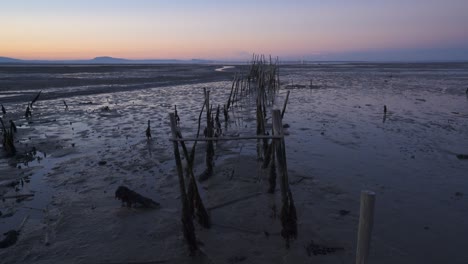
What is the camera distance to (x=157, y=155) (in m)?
9.12

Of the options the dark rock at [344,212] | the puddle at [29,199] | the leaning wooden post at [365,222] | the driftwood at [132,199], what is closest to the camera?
the leaning wooden post at [365,222]

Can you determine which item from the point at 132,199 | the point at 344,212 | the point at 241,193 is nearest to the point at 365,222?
the point at 344,212

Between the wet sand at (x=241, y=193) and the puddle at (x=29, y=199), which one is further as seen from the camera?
the puddle at (x=29, y=199)

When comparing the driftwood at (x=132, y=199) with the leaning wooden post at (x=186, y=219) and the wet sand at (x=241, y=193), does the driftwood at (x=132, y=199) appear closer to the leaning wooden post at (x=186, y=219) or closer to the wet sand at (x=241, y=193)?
the wet sand at (x=241, y=193)

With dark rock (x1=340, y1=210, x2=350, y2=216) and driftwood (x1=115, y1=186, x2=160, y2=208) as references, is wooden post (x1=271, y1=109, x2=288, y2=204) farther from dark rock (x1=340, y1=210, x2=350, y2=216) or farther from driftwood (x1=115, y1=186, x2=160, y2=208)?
driftwood (x1=115, y1=186, x2=160, y2=208)

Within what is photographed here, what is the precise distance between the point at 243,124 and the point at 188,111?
4006mm

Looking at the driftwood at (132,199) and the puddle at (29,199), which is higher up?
the driftwood at (132,199)

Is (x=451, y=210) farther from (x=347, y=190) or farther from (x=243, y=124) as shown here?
(x=243, y=124)

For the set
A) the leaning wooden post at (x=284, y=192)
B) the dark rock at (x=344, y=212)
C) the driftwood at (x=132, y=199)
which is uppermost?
the leaning wooden post at (x=284, y=192)

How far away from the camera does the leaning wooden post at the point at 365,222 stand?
9.56 feet

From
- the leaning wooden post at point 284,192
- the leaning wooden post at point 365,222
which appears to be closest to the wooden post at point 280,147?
the leaning wooden post at point 284,192

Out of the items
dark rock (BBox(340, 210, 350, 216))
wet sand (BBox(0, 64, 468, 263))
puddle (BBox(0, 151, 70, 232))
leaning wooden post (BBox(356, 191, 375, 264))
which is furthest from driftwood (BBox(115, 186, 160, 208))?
leaning wooden post (BBox(356, 191, 375, 264))

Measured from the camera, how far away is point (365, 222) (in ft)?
10.0

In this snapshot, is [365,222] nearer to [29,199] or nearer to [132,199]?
[132,199]
